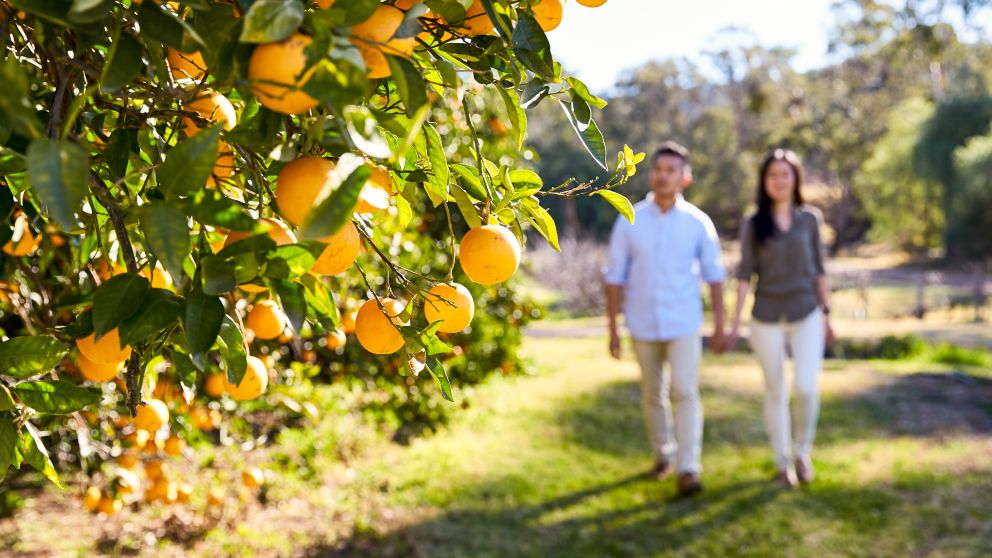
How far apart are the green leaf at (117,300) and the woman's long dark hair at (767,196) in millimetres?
3147

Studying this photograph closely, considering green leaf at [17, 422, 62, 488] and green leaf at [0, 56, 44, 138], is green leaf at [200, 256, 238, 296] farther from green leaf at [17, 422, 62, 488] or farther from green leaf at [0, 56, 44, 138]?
green leaf at [17, 422, 62, 488]

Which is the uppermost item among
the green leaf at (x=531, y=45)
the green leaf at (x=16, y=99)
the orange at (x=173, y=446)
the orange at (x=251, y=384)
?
the green leaf at (x=531, y=45)

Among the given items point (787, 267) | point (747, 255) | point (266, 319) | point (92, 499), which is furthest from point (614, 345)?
point (266, 319)

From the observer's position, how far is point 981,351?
698 cm

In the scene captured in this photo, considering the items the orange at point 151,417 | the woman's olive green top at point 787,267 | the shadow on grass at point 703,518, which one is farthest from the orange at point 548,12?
the woman's olive green top at point 787,267

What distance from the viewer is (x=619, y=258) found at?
3.39 metres

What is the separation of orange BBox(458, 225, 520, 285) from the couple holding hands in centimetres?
261

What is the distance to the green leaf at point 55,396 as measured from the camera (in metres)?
0.69

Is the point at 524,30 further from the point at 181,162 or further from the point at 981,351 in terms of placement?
the point at 981,351

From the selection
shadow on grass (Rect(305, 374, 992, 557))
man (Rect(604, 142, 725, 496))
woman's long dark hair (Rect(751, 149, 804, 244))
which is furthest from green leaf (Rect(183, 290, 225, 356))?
woman's long dark hair (Rect(751, 149, 804, 244))

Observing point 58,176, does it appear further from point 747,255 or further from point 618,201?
point 747,255

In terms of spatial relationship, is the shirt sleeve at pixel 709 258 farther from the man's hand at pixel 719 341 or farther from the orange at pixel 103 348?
the orange at pixel 103 348

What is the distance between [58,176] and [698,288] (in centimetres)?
313

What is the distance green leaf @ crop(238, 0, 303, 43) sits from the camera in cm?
44
